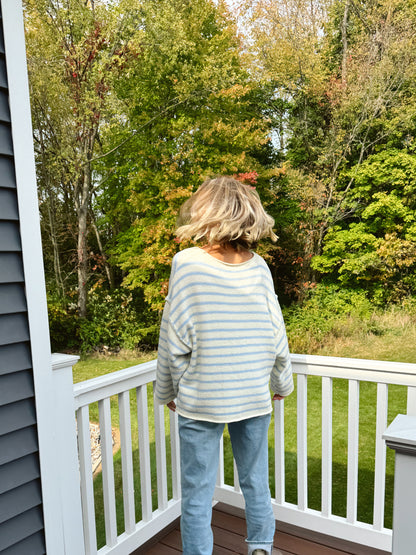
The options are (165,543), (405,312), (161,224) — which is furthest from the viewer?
(405,312)

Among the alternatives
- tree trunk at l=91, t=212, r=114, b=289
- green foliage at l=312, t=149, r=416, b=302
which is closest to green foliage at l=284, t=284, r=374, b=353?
green foliage at l=312, t=149, r=416, b=302

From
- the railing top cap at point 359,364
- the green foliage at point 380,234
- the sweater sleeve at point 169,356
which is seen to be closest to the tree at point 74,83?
the green foliage at point 380,234

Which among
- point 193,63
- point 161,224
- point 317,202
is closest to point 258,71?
point 193,63

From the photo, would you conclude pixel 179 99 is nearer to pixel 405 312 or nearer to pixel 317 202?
pixel 317 202

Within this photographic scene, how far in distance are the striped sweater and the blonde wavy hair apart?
2.6 inches

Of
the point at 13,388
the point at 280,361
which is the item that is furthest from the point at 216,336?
the point at 13,388

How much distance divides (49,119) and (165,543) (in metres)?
7.84

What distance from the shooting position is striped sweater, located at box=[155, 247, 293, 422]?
1.30 metres

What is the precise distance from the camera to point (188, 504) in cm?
140

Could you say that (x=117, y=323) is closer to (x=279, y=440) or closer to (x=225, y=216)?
(x=279, y=440)

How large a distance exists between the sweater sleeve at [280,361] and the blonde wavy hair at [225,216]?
9.7 inches

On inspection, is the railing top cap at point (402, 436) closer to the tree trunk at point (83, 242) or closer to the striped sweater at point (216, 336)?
the striped sweater at point (216, 336)

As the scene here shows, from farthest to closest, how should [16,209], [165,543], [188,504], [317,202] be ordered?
[317,202] → [165,543] → [188,504] → [16,209]

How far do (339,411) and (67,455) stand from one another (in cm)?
439
